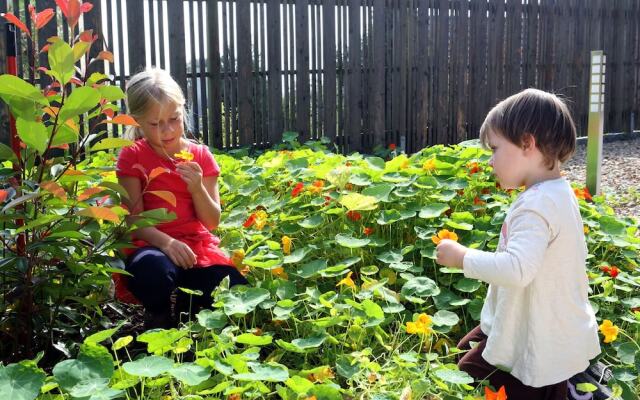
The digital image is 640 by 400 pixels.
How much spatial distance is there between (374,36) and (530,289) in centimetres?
569

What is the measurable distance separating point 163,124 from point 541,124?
4.25 ft

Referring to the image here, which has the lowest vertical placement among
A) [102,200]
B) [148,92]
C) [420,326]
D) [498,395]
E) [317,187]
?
[498,395]

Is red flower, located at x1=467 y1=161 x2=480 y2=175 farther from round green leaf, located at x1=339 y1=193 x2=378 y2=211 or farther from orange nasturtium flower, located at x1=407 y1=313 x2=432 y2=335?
orange nasturtium flower, located at x1=407 y1=313 x2=432 y2=335

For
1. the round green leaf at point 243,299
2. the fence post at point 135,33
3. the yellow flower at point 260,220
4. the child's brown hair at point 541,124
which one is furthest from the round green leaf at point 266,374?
the fence post at point 135,33

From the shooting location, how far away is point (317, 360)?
2246mm

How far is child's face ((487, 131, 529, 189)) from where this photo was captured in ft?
6.49

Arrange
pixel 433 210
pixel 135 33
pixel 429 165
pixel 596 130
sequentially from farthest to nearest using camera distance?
pixel 135 33 → pixel 596 130 → pixel 429 165 → pixel 433 210

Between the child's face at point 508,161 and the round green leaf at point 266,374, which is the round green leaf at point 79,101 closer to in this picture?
the round green leaf at point 266,374

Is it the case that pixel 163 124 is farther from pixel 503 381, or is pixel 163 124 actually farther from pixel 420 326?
pixel 503 381

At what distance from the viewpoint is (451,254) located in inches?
77.4

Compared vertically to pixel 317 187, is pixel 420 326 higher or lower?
lower

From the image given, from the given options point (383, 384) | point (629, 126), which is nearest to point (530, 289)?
point (383, 384)

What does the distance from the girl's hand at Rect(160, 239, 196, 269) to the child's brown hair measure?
1092 millimetres

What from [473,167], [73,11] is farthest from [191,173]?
[473,167]
